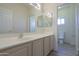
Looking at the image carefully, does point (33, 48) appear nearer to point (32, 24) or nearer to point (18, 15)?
point (32, 24)

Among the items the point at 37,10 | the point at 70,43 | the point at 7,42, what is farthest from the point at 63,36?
the point at 7,42

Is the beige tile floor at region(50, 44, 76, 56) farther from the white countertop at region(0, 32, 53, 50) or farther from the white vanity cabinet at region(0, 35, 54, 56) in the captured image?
the white countertop at region(0, 32, 53, 50)

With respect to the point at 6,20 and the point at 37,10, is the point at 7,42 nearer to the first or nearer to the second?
the point at 6,20

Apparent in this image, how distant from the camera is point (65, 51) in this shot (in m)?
1.14

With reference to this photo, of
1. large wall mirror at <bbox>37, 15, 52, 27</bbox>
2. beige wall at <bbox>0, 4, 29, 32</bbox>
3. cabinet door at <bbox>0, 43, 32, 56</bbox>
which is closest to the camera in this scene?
cabinet door at <bbox>0, 43, 32, 56</bbox>

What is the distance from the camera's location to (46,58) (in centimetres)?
109

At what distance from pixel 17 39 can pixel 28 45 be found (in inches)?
5.2

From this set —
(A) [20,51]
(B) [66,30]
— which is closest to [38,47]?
(A) [20,51]

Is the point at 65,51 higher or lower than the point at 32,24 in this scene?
lower

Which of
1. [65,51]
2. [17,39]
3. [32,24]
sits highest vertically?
[32,24]

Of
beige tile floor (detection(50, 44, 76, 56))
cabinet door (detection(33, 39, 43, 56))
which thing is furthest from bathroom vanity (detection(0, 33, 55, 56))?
beige tile floor (detection(50, 44, 76, 56))

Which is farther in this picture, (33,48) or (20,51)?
(33,48)

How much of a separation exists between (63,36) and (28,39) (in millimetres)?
391

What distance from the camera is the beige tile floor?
3.69ft
